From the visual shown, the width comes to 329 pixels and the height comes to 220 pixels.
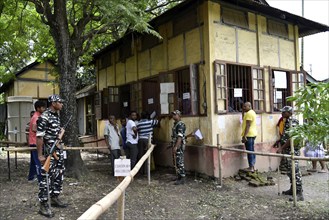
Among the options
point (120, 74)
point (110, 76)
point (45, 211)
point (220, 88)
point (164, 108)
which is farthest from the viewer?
point (110, 76)

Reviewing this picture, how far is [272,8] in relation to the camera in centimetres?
866

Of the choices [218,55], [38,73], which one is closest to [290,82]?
[218,55]

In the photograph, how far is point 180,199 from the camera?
654 cm

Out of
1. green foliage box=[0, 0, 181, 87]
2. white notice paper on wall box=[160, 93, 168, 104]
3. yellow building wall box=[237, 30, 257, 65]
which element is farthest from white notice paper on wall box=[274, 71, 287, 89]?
green foliage box=[0, 0, 181, 87]

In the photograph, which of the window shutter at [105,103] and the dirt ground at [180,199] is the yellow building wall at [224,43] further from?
the window shutter at [105,103]

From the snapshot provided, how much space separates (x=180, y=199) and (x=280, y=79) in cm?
507

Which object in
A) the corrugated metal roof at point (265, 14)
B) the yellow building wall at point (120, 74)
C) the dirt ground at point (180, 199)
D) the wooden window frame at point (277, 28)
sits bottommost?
the dirt ground at point (180, 199)

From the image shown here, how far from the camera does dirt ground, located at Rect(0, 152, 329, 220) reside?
5586 millimetres

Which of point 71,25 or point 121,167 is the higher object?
point 71,25

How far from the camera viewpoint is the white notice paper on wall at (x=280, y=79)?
30.7 feet

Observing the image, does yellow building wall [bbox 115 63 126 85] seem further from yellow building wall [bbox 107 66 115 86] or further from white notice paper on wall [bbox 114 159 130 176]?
white notice paper on wall [bbox 114 159 130 176]

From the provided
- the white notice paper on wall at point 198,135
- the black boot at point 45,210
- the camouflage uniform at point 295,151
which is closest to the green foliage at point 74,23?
the white notice paper on wall at point 198,135

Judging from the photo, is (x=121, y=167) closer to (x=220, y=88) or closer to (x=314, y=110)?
(x=314, y=110)

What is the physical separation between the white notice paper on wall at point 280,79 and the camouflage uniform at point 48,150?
6.47 m
